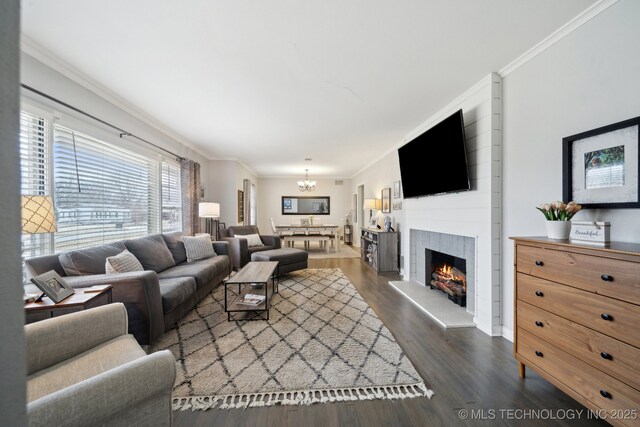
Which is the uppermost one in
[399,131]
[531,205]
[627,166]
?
[399,131]

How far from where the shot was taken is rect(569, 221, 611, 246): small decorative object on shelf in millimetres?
1408

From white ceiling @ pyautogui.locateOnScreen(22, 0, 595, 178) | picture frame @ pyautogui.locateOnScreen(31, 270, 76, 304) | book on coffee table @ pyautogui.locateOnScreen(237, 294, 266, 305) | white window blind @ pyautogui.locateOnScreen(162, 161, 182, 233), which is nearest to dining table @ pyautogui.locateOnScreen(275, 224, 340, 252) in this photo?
white window blind @ pyautogui.locateOnScreen(162, 161, 182, 233)

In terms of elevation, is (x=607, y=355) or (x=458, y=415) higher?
(x=607, y=355)

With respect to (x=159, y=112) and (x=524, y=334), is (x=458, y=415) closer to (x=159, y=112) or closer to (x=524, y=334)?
(x=524, y=334)

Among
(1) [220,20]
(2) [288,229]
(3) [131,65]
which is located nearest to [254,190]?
(2) [288,229]

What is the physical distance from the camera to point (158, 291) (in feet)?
7.18

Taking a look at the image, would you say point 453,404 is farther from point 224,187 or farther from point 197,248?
point 224,187

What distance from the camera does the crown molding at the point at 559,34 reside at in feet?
5.41

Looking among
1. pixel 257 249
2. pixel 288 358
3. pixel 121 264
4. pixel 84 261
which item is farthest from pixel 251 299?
pixel 257 249

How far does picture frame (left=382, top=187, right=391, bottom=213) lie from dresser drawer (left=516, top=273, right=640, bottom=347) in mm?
3663

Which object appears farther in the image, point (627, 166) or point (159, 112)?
point (159, 112)

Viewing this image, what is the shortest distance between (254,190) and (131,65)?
6.52 metres

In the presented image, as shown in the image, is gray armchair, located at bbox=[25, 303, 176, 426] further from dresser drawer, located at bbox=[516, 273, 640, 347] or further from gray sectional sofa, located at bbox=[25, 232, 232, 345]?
dresser drawer, located at bbox=[516, 273, 640, 347]

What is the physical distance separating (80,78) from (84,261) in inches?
70.3
